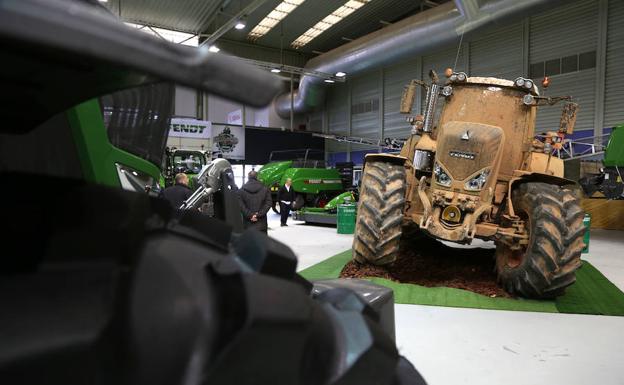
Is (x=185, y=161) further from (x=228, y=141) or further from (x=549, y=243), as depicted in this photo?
(x=549, y=243)

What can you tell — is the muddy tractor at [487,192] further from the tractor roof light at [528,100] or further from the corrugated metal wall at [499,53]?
the corrugated metal wall at [499,53]

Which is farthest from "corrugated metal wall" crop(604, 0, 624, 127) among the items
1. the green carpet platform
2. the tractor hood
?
the tractor hood

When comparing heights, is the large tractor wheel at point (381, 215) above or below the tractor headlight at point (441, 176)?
below

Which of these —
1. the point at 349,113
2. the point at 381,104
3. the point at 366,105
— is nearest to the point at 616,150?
the point at 381,104

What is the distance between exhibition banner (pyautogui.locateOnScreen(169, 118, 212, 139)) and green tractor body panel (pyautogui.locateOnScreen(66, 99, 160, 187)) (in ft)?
54.3

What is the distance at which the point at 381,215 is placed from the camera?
4.80 meters

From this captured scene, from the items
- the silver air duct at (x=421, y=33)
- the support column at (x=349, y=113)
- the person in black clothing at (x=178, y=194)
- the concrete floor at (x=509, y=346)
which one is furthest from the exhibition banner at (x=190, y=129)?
the concrete floor at (x=509, y=346)

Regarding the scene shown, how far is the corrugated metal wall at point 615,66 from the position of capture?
1327 cm

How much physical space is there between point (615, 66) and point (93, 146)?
630 inches

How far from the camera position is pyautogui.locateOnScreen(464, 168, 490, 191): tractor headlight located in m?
4.78

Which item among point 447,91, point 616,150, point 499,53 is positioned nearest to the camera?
A: point 447,91

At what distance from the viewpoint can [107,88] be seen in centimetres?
66

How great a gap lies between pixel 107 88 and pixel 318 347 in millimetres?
497

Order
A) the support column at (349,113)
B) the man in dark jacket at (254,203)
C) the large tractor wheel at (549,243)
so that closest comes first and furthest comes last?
the large tractor wheel at (549,243), the man in dark jacket at (254,203), the support column at (349,113)
